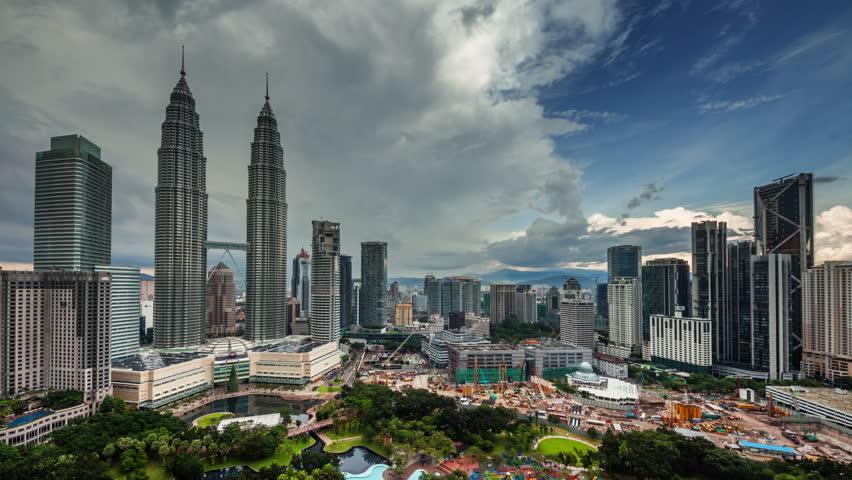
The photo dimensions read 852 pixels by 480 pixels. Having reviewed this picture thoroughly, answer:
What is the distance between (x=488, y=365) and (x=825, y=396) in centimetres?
3705

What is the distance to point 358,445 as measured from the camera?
111ft

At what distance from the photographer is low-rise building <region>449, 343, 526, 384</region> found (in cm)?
5759

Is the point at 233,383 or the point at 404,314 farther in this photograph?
the point at 404,314

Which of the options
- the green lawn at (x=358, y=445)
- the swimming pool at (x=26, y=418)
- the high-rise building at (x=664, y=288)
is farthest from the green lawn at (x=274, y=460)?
the high-rise building at (x=664, y=288)

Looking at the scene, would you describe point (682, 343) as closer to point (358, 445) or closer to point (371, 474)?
point (358, 445)

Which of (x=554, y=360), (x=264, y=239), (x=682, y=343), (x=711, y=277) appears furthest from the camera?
(x=264, y=239)

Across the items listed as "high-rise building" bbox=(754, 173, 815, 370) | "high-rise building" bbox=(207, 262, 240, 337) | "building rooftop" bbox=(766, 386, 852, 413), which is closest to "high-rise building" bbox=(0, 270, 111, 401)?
"high-rise building" bbox=(207, 262, 240, 337)

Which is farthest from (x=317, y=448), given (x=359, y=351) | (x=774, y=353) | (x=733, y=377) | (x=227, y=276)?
(x=227, y=276)

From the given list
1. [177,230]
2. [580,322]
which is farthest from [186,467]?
[580,322]

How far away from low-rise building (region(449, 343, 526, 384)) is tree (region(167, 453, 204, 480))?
37658mm

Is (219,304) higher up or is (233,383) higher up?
(219,304)

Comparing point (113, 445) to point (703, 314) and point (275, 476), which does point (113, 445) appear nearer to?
point (275, 476)

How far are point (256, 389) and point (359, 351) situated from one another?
108 ft

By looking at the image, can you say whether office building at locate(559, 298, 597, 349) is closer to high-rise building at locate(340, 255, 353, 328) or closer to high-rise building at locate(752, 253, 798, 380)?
high-rise building at locate(752, 253, 798, 380)
